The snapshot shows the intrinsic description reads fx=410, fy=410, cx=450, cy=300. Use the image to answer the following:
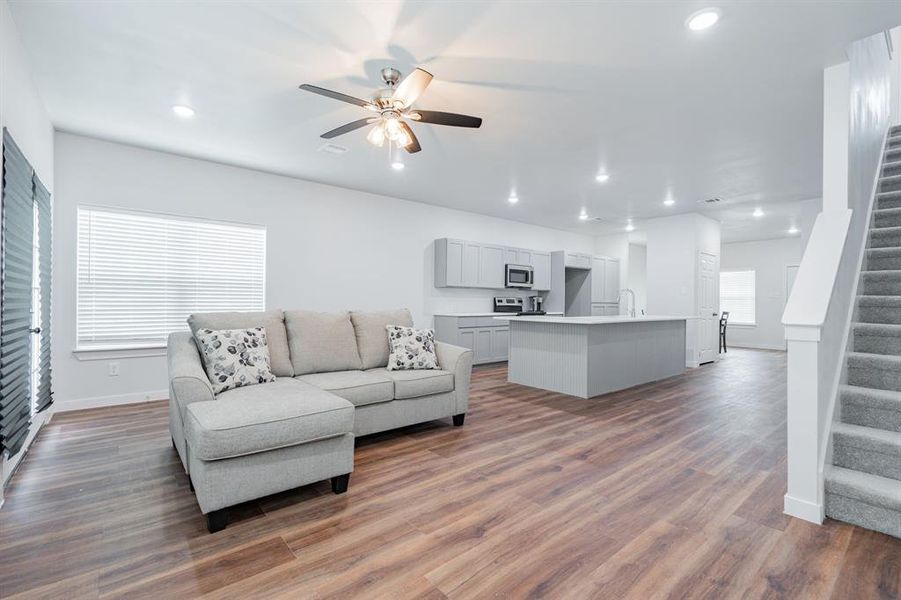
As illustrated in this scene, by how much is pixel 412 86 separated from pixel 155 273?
3.80 metres

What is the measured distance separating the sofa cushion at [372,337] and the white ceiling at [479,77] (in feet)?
5.96

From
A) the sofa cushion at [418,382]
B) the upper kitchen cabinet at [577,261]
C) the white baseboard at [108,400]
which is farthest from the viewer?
the upper kitchen cabinet at [577,261]

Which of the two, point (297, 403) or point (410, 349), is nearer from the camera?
point (297, 403)

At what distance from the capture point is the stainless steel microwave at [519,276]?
7.64 meters

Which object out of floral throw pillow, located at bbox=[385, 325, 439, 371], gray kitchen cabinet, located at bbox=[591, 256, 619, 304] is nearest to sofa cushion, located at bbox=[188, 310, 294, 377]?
floral throw pillow, located at bbox=[385, 325, 439, 371]

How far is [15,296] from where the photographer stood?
2619 mm

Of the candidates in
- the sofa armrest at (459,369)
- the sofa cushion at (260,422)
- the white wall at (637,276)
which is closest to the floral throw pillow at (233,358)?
the sofa cushion at (260,422)

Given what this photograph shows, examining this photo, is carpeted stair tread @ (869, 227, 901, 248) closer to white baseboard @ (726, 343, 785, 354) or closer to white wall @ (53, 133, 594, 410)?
white wall @ (53, 133, 594, 410)

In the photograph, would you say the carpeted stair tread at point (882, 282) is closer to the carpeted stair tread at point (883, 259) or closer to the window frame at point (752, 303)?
the carpeted stair tread at point (883, 259)

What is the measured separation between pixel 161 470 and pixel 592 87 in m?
4.06

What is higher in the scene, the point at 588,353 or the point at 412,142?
the point at 412,142

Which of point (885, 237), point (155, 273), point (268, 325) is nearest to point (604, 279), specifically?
point (885, 237)

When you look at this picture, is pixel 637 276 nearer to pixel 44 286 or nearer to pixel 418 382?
pixel 418 382

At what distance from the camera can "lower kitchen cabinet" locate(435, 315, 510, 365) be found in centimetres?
659
